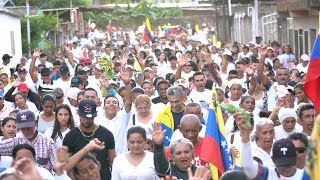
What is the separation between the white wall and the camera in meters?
35.2

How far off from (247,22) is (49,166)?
39.7 meters

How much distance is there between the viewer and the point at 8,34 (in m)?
36.5

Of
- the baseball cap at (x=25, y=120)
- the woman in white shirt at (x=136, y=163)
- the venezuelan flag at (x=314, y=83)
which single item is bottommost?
the woman in white shirt at (x=136, y=163)

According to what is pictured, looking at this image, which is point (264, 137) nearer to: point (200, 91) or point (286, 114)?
point (286, 114)

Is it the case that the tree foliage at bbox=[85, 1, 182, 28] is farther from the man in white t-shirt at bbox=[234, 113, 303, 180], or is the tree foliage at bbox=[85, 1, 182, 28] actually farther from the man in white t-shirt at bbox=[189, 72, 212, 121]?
the man in white t-shirt at bbox=[234, 113, 303, 180]

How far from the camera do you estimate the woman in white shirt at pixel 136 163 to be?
921 cm

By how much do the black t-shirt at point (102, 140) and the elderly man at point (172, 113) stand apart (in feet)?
3.48

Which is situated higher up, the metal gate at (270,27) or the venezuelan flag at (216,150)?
the metal gate at (270,27)

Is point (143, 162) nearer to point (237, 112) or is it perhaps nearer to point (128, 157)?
point (128, 157)

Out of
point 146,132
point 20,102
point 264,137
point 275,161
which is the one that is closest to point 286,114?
point 264,137

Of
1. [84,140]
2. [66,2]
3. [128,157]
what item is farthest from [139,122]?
[66,2]

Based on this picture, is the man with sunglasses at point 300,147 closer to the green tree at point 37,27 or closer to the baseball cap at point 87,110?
the baseball cap at point 87,110

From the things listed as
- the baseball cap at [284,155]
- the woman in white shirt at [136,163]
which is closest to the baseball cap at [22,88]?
the woman in white shirt at [136,163]

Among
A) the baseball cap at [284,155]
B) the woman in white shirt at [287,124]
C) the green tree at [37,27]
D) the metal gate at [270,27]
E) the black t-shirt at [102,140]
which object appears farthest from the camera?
the metal gate at [270,27]
